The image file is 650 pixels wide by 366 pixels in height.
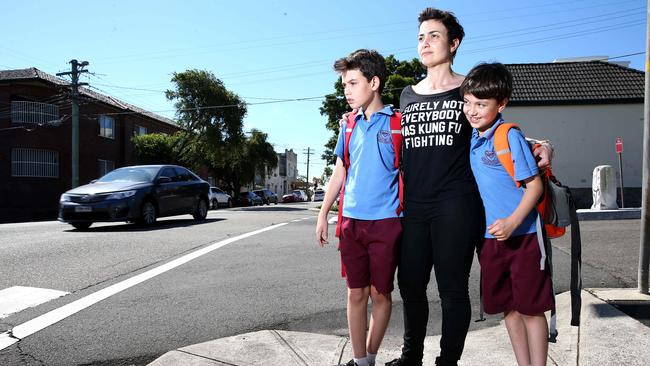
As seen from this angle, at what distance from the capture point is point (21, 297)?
448 cm

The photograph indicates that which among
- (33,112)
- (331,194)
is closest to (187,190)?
(331,194)

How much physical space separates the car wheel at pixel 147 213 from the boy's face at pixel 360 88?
29.1 ft

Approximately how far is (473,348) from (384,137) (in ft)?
5.30

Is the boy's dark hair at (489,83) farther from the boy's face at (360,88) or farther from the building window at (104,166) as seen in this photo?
the building window at (104,166)

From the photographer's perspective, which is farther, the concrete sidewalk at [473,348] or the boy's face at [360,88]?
the concrete sidewalk at [473,348]

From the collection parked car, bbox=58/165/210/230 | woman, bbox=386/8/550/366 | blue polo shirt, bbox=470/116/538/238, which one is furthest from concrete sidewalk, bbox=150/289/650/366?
parked car, bbox=58/165/210/230

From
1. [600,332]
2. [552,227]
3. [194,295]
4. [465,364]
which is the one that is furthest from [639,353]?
[194,295]

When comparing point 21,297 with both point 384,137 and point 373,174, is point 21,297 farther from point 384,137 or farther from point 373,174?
point 384,137

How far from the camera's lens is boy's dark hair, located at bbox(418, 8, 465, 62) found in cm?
258

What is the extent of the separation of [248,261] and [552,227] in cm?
474

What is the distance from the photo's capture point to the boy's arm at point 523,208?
2.15 meters

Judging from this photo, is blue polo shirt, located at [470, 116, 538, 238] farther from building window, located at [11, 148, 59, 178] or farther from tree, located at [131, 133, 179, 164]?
tree, located at [131, 133, 179, 164]

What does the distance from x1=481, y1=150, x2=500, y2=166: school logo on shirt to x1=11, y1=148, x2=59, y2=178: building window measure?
30935mm

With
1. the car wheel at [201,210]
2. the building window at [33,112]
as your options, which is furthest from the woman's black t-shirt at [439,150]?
the building window at [33,112]
